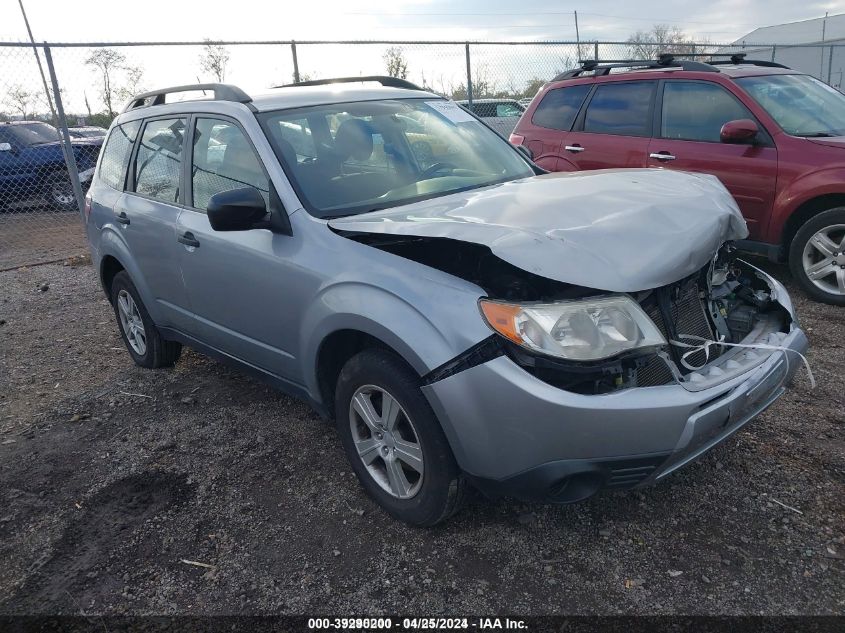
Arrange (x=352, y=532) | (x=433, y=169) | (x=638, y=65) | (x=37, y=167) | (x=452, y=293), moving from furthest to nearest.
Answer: (x=37, y=167), (x=638, y=65), (x=433, y=169), (x=352, y=532), (x=452, y=293)

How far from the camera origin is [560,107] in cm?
707

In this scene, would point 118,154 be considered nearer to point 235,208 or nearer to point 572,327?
point 235,208

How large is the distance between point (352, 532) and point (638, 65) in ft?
18.8

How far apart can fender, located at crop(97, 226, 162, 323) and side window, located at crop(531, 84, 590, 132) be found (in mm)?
4550

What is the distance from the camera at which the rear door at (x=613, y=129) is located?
6332 mm

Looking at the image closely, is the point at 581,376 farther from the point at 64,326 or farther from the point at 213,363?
the point at 64,326

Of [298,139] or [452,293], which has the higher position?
[298,139]

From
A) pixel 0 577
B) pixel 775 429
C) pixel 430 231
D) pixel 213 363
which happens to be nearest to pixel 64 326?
pixel 213 363

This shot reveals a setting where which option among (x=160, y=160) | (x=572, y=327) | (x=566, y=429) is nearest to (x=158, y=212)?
(x=160, y=160)

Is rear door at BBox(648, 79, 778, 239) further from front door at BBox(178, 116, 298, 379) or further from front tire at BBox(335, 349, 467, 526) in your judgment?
front tire at BBox(335, 349, 467, 526)

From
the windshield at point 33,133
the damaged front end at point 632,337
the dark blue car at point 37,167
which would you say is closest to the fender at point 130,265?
the damaged front end at point 632,337

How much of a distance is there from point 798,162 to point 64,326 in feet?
21.6

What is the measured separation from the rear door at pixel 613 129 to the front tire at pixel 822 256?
1570mm

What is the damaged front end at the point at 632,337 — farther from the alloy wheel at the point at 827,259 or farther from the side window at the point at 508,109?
the side window at the point at 508,109
